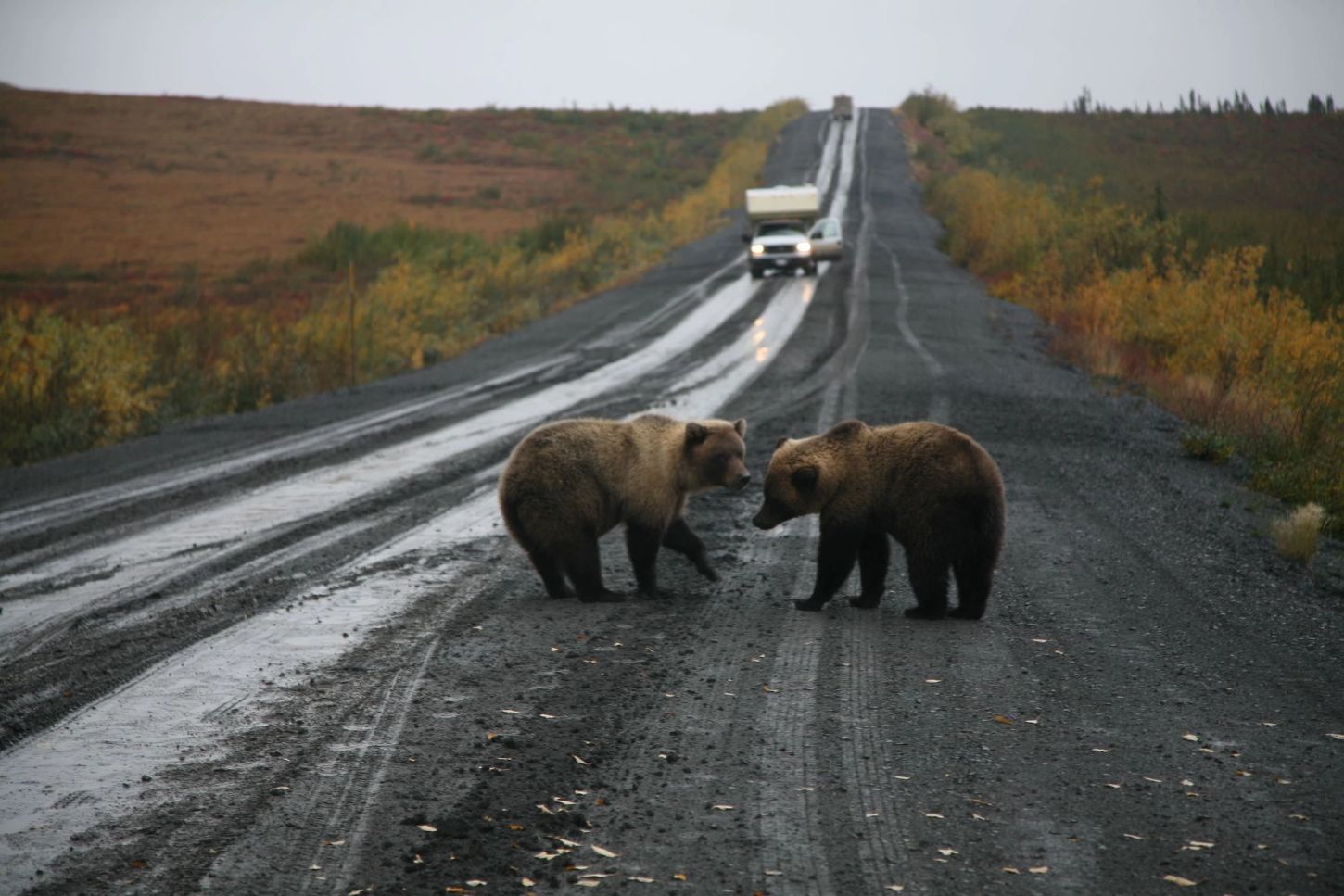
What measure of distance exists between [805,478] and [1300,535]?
4118mm

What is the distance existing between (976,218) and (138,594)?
3468 cm

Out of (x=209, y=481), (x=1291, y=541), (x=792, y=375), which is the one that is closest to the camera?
(x=1291, y=541)

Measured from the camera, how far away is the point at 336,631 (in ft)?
24.7

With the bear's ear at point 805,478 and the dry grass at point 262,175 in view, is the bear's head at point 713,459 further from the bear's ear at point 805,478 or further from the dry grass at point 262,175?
the dry grass at point 262,175

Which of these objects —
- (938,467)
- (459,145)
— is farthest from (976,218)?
(459,145)

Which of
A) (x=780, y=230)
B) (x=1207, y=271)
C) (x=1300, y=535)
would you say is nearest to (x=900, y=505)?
(x=1300, y=535)

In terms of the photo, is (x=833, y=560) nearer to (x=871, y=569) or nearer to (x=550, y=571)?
(x=871, y=569)

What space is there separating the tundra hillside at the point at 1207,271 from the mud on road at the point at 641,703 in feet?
5.82

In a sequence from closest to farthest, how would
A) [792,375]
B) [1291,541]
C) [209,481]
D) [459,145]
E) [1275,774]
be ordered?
[1275,774], [1291,541], [209,481], [792,375], [459,145]

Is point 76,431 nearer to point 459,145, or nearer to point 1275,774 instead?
point 1275,774

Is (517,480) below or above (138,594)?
above

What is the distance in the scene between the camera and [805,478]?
805 cm

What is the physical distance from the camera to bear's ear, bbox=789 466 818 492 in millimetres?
8047

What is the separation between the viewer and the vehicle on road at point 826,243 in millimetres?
36688
